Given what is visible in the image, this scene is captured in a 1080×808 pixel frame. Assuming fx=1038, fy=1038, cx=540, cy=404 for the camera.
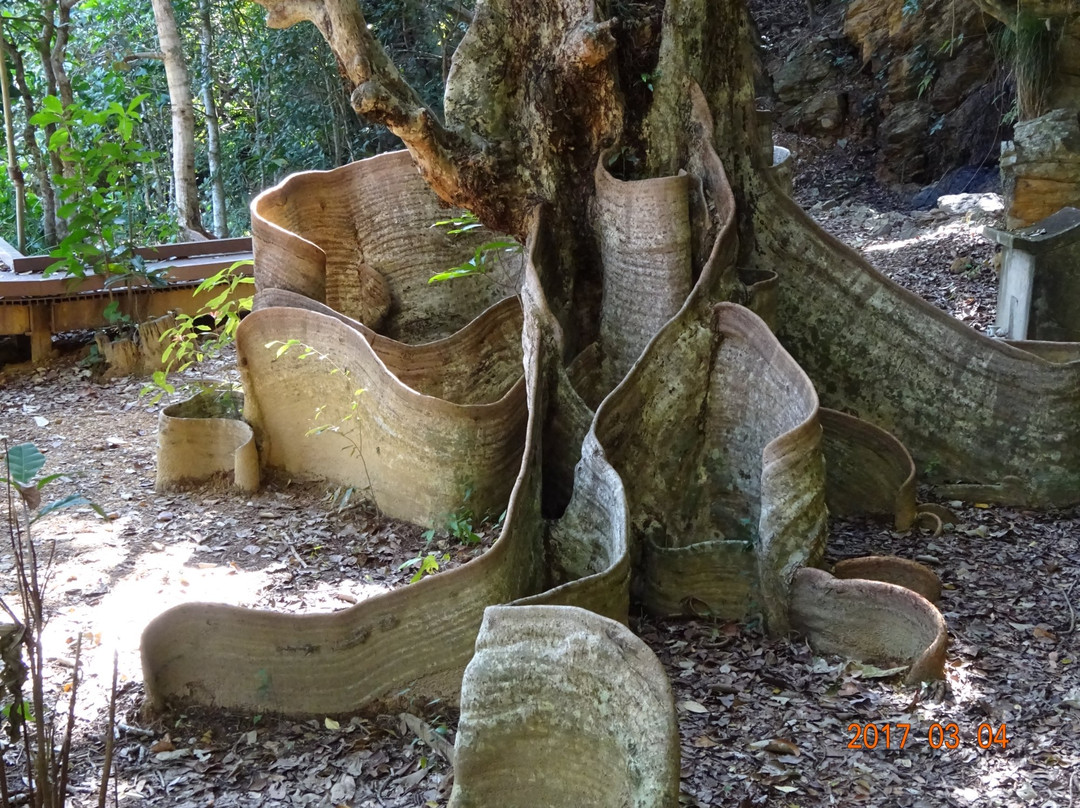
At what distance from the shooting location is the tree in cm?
377

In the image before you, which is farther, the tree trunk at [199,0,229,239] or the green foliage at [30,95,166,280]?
the tree trunk at [199,0,229,239]

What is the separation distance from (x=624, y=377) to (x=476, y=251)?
3.93 feet

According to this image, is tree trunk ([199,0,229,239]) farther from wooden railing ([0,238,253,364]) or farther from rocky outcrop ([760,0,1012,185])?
rocky outcrop ([760,0,1012,185])

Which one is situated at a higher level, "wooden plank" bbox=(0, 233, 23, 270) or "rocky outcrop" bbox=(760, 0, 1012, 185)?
"rocky outcrop" bbox=(760, 0, 1012, 185)

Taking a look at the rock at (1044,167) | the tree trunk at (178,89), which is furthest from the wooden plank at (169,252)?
the rock at (1044,167)

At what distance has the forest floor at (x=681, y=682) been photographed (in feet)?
10.5

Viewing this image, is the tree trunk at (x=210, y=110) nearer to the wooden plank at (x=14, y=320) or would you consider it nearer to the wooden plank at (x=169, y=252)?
the wooden plank at (x=169, y=252)

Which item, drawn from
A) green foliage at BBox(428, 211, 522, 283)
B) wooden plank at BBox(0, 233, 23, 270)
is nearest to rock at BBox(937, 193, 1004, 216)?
green foliage at BBox(428, 211, 522, 283)

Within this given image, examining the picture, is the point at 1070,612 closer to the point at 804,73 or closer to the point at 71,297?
the point at 71,297

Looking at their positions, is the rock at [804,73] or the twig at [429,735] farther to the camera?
the rock at [804,73]

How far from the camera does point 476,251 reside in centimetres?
542

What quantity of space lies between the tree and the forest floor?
185mm

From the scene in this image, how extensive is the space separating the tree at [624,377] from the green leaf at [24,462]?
1249mm

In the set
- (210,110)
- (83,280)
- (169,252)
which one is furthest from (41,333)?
(210,110)
